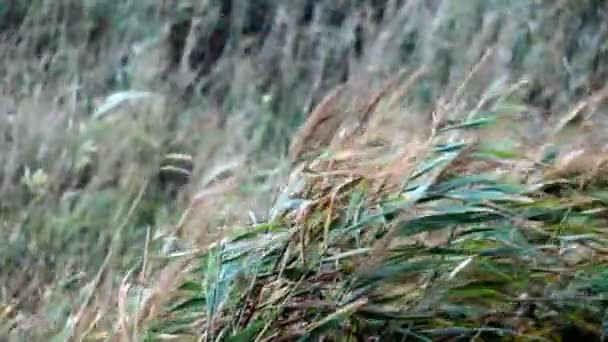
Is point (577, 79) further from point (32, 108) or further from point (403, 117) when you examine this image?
point (32, 108)

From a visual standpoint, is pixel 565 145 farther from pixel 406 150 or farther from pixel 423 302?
pixel 423 302

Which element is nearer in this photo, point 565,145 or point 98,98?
point 565,145

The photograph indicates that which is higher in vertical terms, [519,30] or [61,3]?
[61,3]

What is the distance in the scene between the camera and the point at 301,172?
6.15 ft

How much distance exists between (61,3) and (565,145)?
174 cm

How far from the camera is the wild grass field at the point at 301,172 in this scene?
1.68m

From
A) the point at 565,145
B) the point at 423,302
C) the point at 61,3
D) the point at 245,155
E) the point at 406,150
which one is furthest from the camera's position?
the point at 61,3

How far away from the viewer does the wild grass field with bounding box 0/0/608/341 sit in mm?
1680

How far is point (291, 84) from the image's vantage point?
317cm

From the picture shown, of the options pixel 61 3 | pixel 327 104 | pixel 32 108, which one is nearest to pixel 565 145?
pixel 327 104

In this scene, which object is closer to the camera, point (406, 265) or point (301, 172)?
point (406, 265)

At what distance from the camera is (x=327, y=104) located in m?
1.89

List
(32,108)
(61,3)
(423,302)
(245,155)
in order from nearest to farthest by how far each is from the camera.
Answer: (423,302) < (245,155) < (32,108) < (61,3)

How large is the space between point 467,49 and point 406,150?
Result: 135 centimetres
